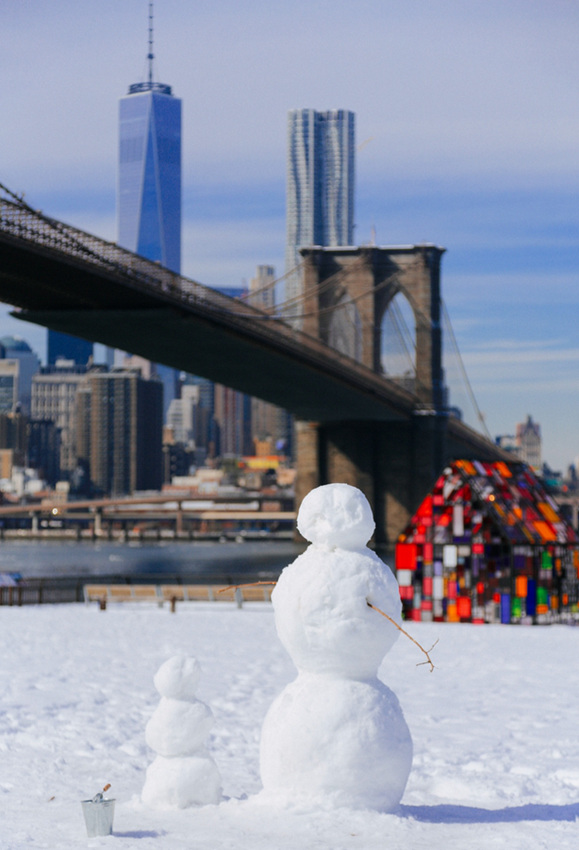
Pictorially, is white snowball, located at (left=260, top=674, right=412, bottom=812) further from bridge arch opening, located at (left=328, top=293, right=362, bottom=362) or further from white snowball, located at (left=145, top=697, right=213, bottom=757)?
bridge arch opening, located at (left=328, top=293, right=362, bottom=362)

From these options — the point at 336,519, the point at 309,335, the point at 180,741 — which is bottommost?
the point at 180,741

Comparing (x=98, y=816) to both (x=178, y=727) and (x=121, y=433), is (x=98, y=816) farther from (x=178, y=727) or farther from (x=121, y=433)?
(x=121, y=433)

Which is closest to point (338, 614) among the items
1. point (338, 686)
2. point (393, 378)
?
point (338, 686)

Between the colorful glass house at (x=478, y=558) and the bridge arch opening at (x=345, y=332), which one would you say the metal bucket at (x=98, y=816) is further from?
the bridge arch opening at (x=345, y=332)

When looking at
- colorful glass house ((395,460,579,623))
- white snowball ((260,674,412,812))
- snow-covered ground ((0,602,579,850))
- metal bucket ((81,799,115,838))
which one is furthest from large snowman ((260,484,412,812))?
colorful glass house ((395,460,579,623))

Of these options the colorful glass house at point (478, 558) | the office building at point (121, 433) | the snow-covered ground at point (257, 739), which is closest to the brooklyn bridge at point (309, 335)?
the colorful glass house at point (478, 558)

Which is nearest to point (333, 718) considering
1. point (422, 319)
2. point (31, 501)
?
point (422, 319)
